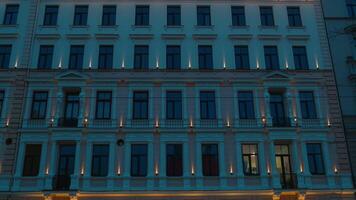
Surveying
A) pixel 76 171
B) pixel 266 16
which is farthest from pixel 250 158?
pixel 76 171

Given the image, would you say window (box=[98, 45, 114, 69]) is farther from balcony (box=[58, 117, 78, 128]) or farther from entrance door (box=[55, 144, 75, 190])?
entrance door (box=[55, 144, 75, 190])

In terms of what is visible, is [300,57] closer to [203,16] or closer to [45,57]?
[203,16]

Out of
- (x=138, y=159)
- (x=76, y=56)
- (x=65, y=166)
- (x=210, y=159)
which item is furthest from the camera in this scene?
(x=76, y=56)

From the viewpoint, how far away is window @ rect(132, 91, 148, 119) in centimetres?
2702

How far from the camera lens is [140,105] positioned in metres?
27.3

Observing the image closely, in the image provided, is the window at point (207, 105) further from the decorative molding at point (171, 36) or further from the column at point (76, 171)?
the column at point (76, 171)

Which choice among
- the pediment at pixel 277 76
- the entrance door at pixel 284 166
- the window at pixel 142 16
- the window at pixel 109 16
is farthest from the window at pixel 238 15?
the entrance door at pixel 284 166

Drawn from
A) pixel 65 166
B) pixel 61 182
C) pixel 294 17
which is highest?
pixel 294 17

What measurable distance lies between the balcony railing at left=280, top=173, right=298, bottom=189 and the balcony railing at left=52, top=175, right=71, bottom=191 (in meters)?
14.7

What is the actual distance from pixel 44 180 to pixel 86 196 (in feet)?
10.0

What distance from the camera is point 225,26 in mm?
29688

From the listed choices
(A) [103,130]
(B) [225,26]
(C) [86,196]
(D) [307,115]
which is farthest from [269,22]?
(C) [86,196]

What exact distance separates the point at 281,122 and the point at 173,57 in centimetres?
959

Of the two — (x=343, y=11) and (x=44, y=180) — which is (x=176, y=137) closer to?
(x=44, y=180)
